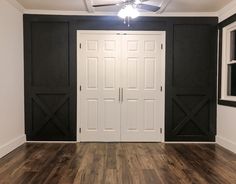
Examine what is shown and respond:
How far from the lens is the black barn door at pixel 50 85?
5008mm

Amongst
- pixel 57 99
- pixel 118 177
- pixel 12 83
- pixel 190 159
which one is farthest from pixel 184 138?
pixel 12 83

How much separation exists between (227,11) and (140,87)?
2.24 metres

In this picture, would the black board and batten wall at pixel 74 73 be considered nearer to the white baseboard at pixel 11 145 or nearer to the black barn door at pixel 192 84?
the black barn door at pixel 192 84

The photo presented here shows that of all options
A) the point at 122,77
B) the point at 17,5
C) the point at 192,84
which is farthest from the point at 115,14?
the point at 192,84

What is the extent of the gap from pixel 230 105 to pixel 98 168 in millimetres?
2721

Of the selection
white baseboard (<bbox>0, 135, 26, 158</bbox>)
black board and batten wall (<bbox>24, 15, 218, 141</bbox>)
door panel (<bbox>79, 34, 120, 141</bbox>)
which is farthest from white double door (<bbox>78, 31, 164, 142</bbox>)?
white baseboard (<bbox>0, 135, 26, 158</bbox>)

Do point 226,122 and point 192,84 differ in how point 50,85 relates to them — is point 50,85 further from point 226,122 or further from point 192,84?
point 226,122

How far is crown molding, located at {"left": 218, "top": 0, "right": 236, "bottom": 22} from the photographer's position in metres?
4.40

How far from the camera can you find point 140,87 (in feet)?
16.7

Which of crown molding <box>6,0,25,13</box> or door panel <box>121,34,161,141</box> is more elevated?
crown molding <box>6,0,25,13</box>

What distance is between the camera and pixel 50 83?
5.04 meters

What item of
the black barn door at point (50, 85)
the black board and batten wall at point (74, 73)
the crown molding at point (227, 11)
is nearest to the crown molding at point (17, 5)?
the black board and batten wall at point (74, 73)

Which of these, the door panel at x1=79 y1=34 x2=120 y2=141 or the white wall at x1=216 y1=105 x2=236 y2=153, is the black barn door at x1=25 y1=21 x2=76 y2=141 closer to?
the door panel at x1=79 y1=34 x2=120 y2=141

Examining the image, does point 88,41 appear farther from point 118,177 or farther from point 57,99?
point 118,177
